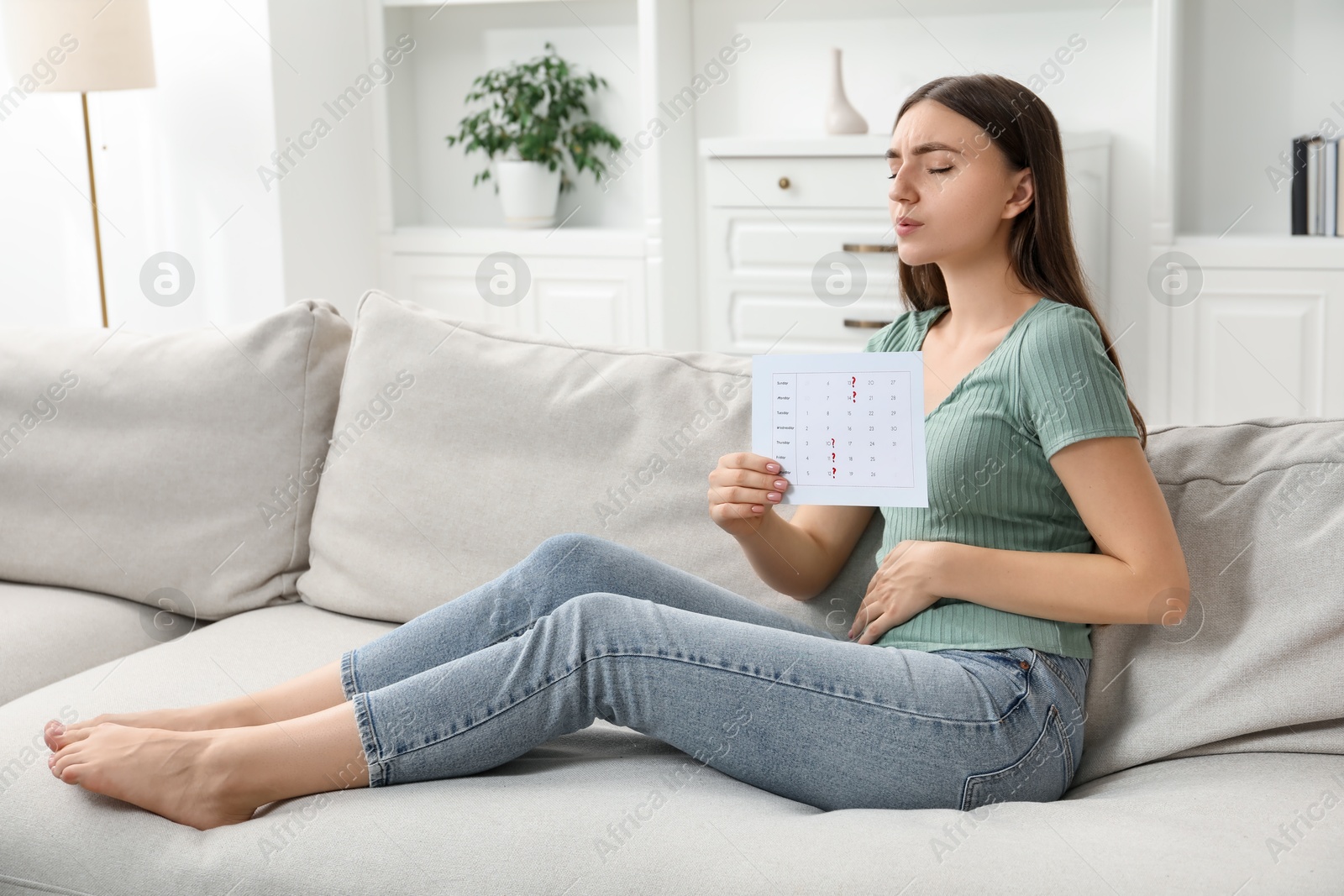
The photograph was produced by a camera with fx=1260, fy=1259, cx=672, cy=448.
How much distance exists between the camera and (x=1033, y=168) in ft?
4.45

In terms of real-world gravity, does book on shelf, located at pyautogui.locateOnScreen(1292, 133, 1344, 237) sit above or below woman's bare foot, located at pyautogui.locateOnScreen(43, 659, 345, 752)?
above

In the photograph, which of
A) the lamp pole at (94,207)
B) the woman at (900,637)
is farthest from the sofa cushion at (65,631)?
the lamp pole at (94,207)

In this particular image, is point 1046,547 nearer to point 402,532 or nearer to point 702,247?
point 402,532

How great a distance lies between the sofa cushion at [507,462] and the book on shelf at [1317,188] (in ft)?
6.79

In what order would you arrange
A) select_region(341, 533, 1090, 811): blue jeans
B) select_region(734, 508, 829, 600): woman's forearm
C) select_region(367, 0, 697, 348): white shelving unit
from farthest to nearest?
select_region(367, 0, 697, 348): white shelving unit < select_region(734, 508, 829, 600): woman's forearm < select_region(341, 533, 1090, 811): blue jeans

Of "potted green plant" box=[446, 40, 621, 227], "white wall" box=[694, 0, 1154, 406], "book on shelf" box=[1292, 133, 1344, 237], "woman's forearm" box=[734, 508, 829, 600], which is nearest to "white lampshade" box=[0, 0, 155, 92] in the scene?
"potted green plant" box=[446, 40, 621, 227]

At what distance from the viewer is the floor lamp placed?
3.08 meters

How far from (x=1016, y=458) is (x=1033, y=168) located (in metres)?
0.32

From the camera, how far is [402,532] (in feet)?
5.59

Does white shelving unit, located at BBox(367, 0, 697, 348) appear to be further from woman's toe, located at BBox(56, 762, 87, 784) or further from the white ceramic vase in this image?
woman's toe, located at BBox(56, 762, 87, 784)

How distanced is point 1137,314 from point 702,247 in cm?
130

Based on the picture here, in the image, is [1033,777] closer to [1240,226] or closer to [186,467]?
[186,467]

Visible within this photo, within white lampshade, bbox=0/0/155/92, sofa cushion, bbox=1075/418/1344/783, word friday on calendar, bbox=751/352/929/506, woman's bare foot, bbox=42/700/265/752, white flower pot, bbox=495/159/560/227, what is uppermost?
white lampshade, bbox=0/0/155/92

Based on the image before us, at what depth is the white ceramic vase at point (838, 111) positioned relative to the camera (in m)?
3.34
